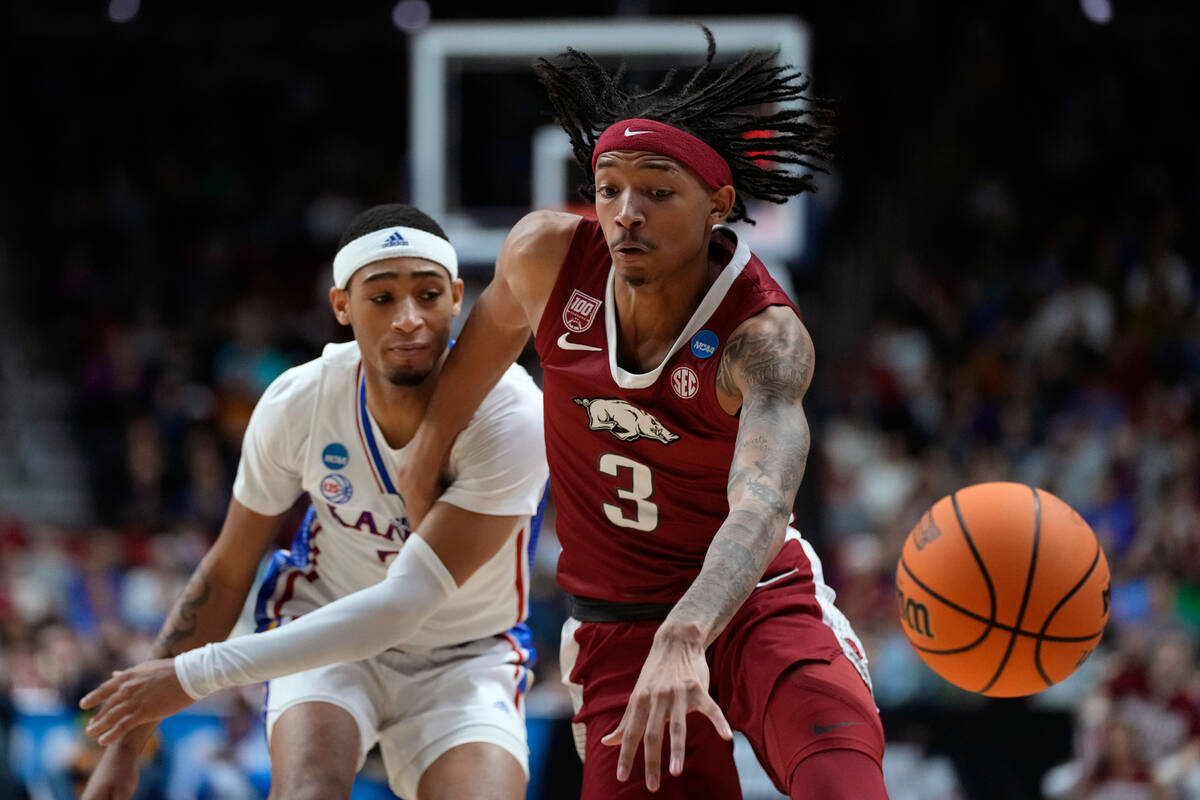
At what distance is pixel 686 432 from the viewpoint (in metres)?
3.56

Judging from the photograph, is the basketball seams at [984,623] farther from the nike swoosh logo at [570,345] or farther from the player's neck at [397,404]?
the player's neck at [397,404]

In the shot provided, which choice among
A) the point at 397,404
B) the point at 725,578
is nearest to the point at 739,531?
the point at 725,578

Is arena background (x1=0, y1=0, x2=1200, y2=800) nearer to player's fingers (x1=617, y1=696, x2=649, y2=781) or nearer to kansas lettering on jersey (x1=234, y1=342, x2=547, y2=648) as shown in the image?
kansas lettering on jersey (x1=234, y1=342, x2=547, y2=648)

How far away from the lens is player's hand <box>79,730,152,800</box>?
406cm

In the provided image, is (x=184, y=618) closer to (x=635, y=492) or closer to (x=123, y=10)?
(x=635, y=492)

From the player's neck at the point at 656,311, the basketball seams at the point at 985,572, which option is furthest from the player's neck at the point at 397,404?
the basketball seams at the point at 985,572

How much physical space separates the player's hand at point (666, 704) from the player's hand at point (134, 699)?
4.88ft

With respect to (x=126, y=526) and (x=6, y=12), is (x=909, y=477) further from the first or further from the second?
(x=6, y=12)

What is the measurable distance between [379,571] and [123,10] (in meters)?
11.6

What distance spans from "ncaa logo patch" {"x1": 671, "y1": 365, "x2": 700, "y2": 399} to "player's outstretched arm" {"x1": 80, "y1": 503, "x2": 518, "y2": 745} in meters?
0.92

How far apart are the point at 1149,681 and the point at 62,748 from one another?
5440 millimetres

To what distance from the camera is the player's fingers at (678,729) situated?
2744 mm

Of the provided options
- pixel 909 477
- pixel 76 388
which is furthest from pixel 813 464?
pixel 76 388

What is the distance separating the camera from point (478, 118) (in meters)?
9.67
